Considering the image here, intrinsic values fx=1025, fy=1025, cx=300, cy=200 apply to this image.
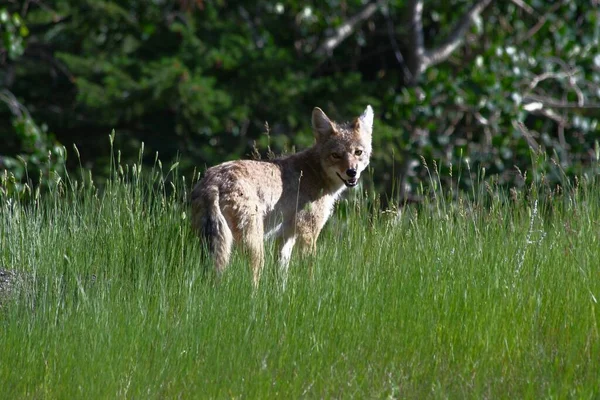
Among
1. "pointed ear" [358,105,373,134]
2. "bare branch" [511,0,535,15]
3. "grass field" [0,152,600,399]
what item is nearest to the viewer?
"grass field" [0,152,600,399]

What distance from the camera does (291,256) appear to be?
716cm

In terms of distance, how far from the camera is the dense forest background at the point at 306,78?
12.1 m

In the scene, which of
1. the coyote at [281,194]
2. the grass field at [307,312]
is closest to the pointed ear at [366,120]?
the coyote at [281,194]

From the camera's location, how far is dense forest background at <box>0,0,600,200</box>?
39.9ft

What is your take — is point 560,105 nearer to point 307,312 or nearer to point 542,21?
point 542,21

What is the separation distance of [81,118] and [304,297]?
11127mm

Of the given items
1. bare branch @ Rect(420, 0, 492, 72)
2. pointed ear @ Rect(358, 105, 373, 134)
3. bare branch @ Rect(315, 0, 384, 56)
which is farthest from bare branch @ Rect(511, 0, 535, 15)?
pointed ear @ Rect(358, 105, 373, 134)

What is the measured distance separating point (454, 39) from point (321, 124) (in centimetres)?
706

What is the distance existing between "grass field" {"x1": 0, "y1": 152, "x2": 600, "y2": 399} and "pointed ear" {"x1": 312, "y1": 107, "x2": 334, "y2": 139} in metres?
1.70

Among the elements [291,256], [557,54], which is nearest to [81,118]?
[557,54]

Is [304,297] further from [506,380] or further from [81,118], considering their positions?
[81,118]

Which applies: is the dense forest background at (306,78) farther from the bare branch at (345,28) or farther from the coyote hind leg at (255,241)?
the coyote hind leg at (255,241)

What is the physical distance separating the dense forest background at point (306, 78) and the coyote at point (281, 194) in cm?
364

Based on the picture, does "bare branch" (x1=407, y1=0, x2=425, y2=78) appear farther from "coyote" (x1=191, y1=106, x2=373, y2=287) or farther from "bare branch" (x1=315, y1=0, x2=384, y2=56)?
"coyote" (x1=191, y1=106, x2=373, y2=287)
